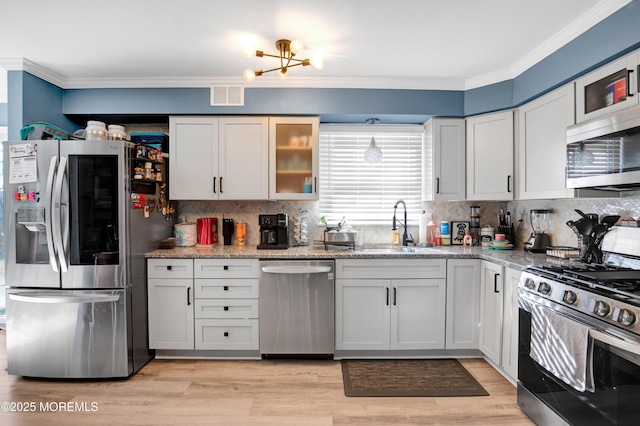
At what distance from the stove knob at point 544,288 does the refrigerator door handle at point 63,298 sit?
290 centimetres

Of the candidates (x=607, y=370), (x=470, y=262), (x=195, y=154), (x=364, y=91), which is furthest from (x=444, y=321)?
(x=195, y=154)

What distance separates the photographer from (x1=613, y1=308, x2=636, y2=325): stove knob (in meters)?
1.48

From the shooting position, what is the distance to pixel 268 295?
2988mm

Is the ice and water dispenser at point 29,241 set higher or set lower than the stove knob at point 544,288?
higher

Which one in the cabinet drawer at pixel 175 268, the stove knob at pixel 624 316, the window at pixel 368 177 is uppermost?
the window at pixel 368 177

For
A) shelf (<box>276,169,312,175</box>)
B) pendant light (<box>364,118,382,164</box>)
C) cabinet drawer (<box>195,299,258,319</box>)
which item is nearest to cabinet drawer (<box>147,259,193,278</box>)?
cabinet drawer (<box>195,299,258,319</box>)

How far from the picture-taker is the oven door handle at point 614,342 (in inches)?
57.5

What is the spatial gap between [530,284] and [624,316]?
61 centimetres

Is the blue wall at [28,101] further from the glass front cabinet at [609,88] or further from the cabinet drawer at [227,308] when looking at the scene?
the glass front cabinet at [609,88]

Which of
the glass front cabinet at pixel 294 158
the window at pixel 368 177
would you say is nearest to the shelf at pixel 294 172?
the glass front cabinet at pixel 294 158

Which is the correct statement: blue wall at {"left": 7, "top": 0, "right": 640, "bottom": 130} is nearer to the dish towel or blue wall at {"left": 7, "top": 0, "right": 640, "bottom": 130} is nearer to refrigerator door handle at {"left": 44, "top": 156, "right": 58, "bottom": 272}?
refrigerator door handle at {"left": 44, "top": 156, "right": 58, "bottom": 272}

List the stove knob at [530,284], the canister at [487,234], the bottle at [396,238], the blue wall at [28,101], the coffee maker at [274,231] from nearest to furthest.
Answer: the stove knob at [530,284]
the blue wall at [28,101]
the coffee maker at [274,231]
the canister at [487,234]
the bottle at [396,238]

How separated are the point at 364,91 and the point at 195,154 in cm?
171

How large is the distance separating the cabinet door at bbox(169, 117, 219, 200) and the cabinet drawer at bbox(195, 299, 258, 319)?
98 centimetres
